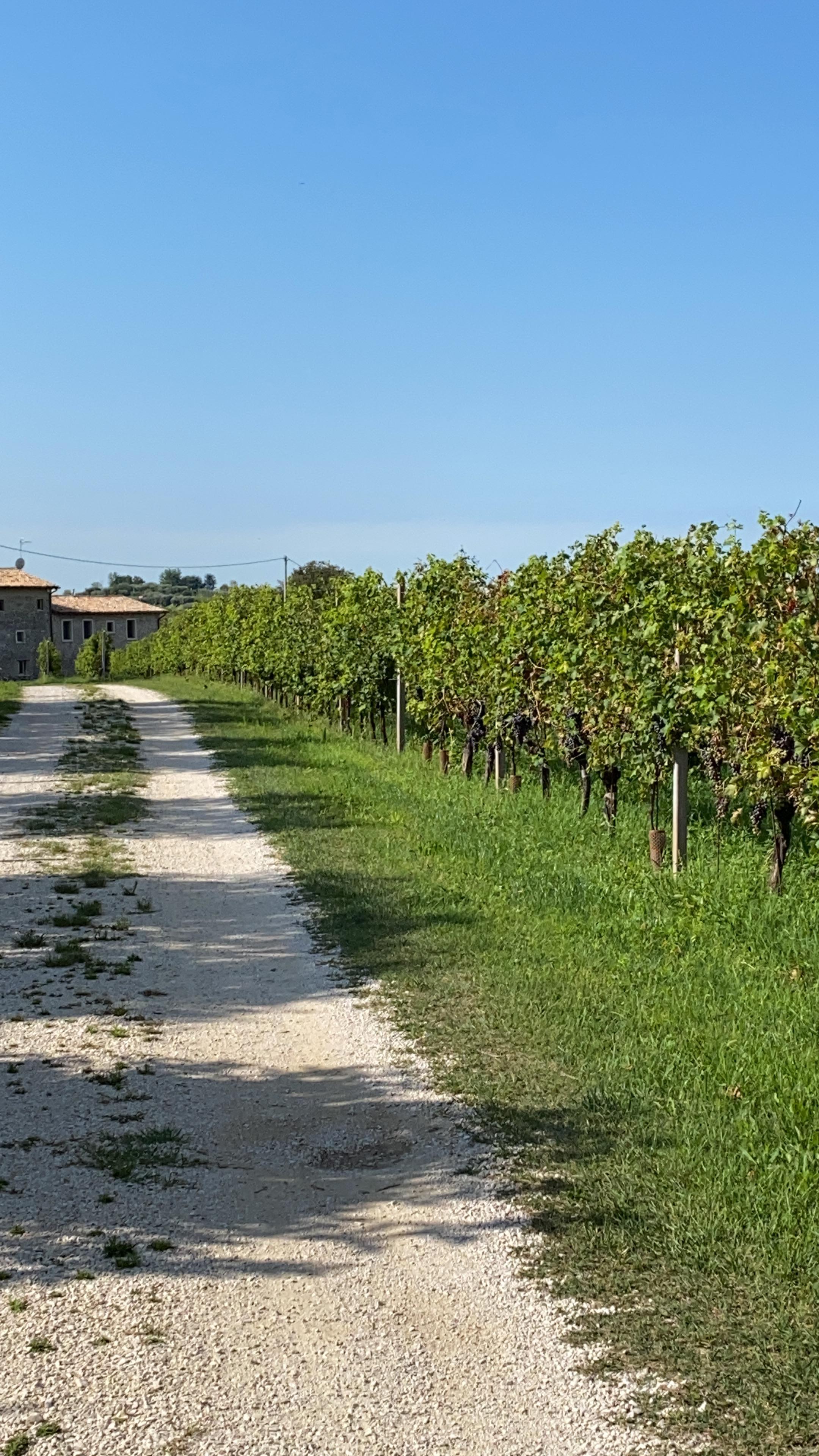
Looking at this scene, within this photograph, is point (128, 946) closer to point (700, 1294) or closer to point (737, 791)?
point (737, 791)

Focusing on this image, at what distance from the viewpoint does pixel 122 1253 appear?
429 cm

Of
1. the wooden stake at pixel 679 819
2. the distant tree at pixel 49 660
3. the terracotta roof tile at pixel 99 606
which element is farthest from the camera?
the terracotta roof tile at pixel 99 606

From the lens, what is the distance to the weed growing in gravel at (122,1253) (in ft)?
13.8

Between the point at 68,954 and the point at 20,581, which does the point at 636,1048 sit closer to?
the point at 68,954

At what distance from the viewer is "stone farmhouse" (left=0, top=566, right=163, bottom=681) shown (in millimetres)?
80625

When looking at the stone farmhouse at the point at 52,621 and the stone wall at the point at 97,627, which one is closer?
the stone farmhouse at the point at 52,621

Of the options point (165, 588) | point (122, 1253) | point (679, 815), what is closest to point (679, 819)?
point (679, 815)

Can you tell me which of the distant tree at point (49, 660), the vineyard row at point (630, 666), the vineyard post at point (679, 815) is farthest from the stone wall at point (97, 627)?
the vineyard post at point (679, 815)

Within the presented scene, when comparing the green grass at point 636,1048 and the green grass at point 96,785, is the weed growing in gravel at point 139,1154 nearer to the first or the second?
the green grass at point 636,1048

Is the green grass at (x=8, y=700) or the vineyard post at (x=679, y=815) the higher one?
the green grass at (x=8, y=700)

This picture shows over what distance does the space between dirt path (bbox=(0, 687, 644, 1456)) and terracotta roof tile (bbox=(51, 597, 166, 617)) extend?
87589mm

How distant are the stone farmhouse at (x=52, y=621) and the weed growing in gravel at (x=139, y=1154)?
77.1 meters

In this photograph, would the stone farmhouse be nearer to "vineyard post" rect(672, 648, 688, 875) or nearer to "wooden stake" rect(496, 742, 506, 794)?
"wooden stake" rect(496, 742, 506, 794)

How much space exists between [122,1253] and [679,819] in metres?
6.25
